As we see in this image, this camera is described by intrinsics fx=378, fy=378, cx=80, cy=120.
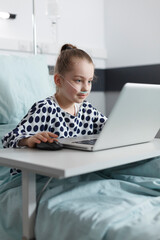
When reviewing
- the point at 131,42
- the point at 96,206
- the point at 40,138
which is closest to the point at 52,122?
the point at 40,138

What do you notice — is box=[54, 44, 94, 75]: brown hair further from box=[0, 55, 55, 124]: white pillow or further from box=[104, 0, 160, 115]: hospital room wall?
box=[104, 0, 160, 115]: hospital room wall

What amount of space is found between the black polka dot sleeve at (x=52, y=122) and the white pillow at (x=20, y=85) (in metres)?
0.50

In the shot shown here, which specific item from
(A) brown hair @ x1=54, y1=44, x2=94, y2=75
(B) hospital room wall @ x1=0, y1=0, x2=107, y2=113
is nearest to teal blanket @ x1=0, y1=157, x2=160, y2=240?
(A) brown hair @ x1=54, y1=44, x2=94, y2=75

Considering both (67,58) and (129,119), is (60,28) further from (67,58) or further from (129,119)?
(129,119)

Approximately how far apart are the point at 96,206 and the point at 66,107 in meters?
0.60

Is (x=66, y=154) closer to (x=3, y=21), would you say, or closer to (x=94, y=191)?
(x=94, y=191)

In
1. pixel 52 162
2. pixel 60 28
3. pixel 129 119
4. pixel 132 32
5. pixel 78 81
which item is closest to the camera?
pixel 52 162

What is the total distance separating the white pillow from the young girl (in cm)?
49

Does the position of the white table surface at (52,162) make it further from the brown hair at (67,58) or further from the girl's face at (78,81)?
the brown hair at (67,58)

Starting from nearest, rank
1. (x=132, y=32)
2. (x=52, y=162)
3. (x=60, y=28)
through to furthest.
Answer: (x=52, y=162), (x=60, y=28), (x=132, y=32)

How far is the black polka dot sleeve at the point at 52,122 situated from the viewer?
4.71 ft

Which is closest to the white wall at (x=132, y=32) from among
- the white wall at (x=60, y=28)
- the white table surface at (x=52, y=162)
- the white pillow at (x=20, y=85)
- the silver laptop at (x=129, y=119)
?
the white wall at (x=60, y=28)

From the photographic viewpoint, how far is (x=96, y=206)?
1130 millimetres

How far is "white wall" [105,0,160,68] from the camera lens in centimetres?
330
